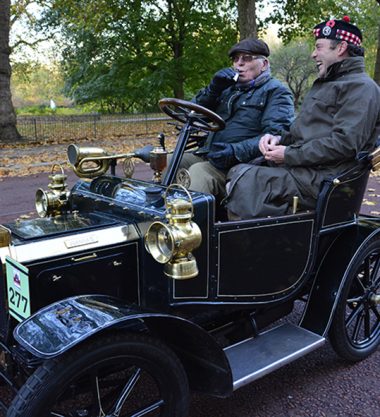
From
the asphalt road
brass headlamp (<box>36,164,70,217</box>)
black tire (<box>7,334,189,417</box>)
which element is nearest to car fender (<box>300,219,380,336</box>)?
the asphalt road

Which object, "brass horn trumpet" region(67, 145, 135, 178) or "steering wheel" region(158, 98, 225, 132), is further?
"brass horn trumpet" region(67, 145, 135, 178)

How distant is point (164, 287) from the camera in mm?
2305

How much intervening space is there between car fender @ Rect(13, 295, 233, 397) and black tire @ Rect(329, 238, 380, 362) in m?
1.04

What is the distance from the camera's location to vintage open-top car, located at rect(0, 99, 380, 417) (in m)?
1.89

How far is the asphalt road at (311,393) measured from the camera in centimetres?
255

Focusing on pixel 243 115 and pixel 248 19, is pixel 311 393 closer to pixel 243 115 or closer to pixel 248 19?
pixel 243 115

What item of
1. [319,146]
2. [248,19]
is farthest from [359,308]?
[248,19]

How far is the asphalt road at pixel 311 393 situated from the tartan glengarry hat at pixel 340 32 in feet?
6.57

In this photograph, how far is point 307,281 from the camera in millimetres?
3057

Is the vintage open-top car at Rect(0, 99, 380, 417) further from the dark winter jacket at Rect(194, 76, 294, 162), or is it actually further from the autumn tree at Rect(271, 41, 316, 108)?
the autumn tree at Rect(271, 41, 316, 108)

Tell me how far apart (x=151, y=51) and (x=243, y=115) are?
2253 cm

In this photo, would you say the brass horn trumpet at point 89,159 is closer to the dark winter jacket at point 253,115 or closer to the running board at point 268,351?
the dark winter jacket at point 253,115

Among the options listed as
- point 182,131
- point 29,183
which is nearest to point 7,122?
point 29,183

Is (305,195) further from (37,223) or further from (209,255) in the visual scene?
(37,223)
